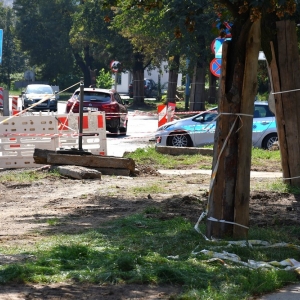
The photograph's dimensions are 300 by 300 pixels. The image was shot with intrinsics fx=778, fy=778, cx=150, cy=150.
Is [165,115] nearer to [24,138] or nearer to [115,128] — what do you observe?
[115,128]

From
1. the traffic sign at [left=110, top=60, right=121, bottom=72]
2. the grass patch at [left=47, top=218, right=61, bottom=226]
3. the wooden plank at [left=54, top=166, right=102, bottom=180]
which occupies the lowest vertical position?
the grass patch at [left=47, top=218, right=61, bottom=226]

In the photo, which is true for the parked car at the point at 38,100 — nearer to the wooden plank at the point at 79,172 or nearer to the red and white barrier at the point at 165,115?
the red and white barrier at the point at 165,115

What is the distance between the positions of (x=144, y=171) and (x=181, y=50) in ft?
73.0

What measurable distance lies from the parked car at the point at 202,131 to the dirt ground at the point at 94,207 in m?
6.56

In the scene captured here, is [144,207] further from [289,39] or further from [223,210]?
[289,39]

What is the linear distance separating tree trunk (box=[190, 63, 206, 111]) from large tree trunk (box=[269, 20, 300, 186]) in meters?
26.9

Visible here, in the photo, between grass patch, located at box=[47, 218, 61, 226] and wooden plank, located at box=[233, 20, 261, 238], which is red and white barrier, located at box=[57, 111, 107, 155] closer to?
grass patch, located at box=[47, 218, 61, 226]

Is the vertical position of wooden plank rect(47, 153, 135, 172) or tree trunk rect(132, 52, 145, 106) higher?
tree trunk rect(132, 52, 145, 106)

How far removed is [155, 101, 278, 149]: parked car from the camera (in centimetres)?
2192

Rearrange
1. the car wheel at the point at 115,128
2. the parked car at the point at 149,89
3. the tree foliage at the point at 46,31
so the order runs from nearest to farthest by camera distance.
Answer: the car wheel at the point at 115,128, the parked car at the point at 149,89, the tree foliage at the point at 46,31

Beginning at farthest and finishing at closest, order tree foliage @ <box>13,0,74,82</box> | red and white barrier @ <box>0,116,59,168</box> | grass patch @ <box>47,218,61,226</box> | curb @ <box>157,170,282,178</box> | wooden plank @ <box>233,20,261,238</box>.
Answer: tree foliage @ <box>13,0,74,82</box>
red and white barrier @ <box>0,116,59,168</box>
curb @ <box>157,170,282,178</box>
grass patch @ <box>47,218,61,226</box>
wooden plank @ <box>233,20,261,238</box>

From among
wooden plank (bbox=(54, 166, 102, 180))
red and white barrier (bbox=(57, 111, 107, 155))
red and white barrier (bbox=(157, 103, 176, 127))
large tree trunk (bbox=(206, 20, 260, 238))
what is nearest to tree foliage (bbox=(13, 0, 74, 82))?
red and white barrier (bbox=(157, 103, 176, 127))

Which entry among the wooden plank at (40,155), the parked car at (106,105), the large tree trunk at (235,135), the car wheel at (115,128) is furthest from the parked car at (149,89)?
the large tree trunk at (235,135)

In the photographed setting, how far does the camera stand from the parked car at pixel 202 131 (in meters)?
21.9
